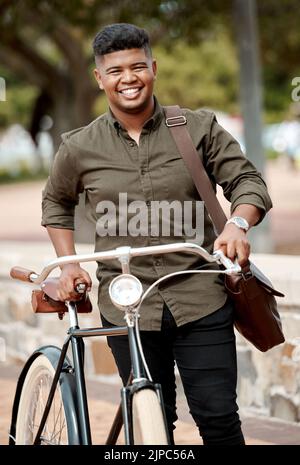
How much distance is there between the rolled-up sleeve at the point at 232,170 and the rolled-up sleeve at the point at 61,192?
1.58 feet

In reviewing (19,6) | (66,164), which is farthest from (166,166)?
(19,6)

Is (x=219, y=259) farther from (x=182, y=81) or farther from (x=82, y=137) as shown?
(x=182, y=81)

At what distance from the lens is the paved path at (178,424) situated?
225 inches

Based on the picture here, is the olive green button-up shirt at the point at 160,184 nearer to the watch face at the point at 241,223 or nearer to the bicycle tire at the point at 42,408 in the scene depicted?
the watch face at the point at 241,223

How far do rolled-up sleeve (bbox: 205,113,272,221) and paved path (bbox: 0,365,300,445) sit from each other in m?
2.15

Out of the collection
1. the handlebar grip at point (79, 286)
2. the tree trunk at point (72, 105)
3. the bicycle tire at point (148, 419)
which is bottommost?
the bicycle tire at point (148, 419)

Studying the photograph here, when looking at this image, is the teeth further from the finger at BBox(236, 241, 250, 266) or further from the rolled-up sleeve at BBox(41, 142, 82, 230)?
the finger at BBox(236, 241, 250, 266)

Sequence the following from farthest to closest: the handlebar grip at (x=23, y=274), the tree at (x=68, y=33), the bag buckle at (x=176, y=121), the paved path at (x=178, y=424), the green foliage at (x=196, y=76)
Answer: the green foliage at (x=196, y=76) → the tree at (x=68, y=33) → the paved path at (x=178, y=424) → the handlebar grip at (x=23, y=274) → the bag buckle at (x=176, y=121)

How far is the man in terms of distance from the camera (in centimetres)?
369

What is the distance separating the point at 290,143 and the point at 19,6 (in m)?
23.6

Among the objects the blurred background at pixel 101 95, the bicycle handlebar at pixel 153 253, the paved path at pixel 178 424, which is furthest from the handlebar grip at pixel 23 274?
the blurred background at pixel 101 95

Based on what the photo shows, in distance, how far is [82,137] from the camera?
3887 millimetres

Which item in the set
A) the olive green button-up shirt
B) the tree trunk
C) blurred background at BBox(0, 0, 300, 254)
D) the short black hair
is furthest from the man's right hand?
the tree trunk

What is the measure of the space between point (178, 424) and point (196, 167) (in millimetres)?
2752
